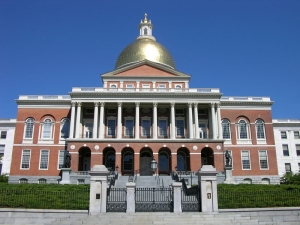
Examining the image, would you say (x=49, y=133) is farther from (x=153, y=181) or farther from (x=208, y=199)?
(x=208, y=199)

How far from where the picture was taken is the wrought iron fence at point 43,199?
61.9ft

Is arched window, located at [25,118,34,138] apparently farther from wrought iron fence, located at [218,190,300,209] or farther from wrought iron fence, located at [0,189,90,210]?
wrought iron fence, located at [218,190,300,209]

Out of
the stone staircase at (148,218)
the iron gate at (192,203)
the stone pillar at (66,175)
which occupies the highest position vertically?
the stone pillar at (66,175)

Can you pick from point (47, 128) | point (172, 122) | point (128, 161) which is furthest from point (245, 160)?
point (47, 128)

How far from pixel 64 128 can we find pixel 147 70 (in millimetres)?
15256

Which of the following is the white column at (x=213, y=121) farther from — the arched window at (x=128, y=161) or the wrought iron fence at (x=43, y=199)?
the wrought iron fence at (x=43, y=199)

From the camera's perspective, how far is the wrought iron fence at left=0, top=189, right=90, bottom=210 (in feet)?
61.9

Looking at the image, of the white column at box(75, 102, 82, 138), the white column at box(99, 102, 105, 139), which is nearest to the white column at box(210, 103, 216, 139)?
the white column at box(99, 102, 105, 139)

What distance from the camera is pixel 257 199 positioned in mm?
19984

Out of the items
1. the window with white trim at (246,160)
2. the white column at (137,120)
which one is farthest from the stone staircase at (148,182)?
the window with white trim at (246,160)

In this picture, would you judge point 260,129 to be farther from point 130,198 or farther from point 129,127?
point 130,198

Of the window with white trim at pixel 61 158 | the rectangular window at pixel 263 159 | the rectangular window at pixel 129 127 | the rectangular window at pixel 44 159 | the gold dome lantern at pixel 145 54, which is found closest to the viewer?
the rectangular window at pixel 44 159

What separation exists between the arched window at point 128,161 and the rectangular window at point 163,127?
5.27 m

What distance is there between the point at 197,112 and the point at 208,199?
29.1m
